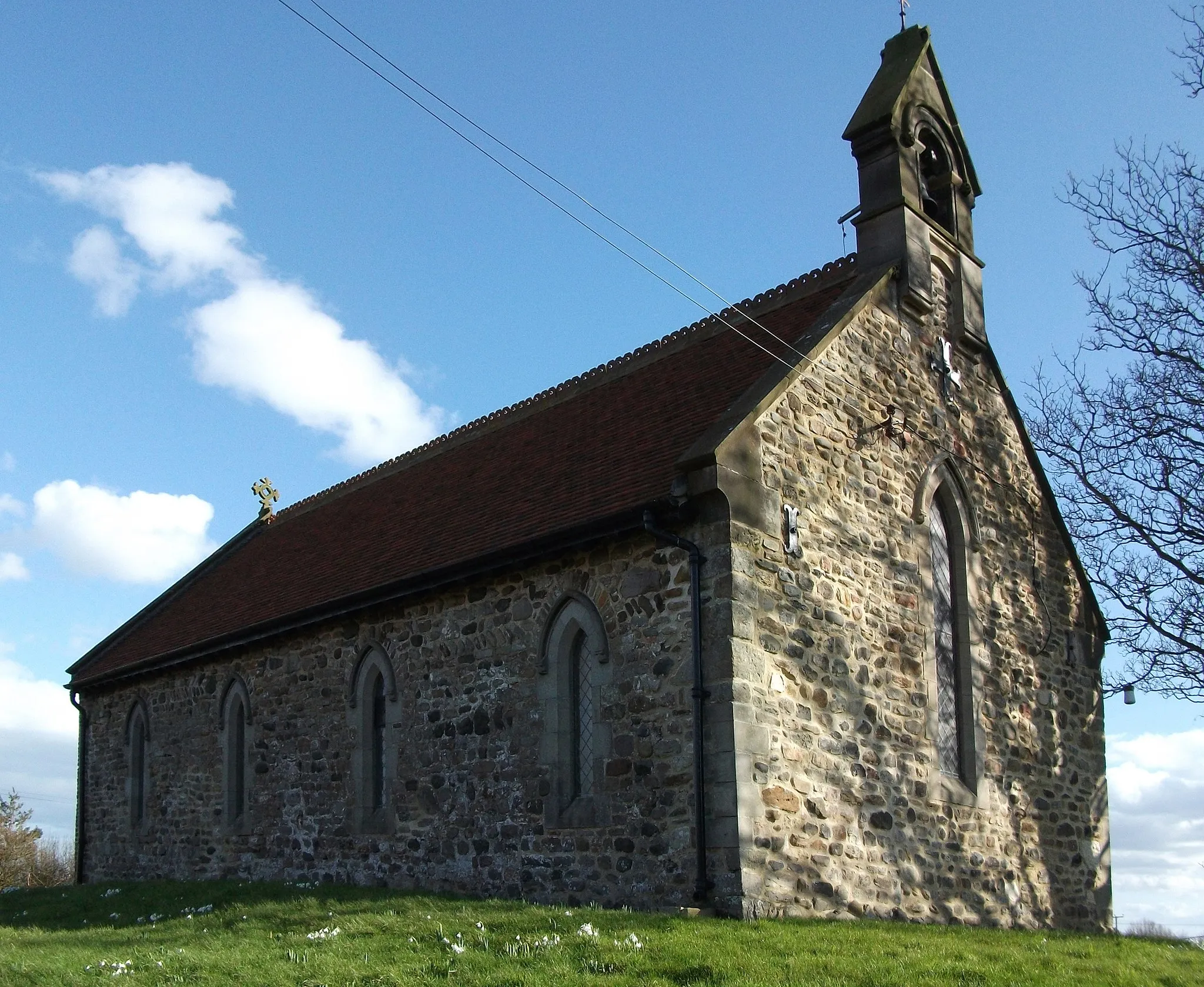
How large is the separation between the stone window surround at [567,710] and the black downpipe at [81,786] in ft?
49.4

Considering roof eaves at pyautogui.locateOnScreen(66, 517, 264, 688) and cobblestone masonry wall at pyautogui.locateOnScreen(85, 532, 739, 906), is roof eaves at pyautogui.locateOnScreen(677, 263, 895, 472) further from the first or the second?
roof eaves at pyautogui.locateOnScreen(66, 517, 264, 688)

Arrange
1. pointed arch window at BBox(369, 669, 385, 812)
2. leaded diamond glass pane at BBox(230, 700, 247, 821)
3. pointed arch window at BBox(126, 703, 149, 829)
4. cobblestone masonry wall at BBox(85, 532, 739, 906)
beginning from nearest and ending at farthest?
cobblestone masonry wall at BBox(85, 532, 739, 906) < pointed arch window at BBox(369, 669, 385, 812) < leaded diamond glass pane at BBox(230, 700, 247, 821) < pointed arch window at BBox(126, 703, 149, 829)

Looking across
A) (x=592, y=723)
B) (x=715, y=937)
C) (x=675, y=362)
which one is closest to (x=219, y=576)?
(x=675, y=362)

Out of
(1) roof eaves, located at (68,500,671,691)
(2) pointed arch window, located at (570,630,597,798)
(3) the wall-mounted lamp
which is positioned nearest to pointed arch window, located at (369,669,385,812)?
(1) roof eaves, located at (68,500,671,691)

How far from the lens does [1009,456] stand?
18.5 meters

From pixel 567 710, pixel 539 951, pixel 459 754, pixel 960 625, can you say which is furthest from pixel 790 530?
pixel 539 951

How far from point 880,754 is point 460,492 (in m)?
8.43

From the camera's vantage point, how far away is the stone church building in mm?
13039

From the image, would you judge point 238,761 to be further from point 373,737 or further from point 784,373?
point 784,373

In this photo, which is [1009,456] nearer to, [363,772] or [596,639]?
[596,639]

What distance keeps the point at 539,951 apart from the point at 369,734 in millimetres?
7952

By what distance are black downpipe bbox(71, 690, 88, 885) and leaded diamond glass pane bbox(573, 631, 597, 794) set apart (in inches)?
602

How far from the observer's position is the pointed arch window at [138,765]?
2344cm

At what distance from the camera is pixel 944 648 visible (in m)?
16.3
